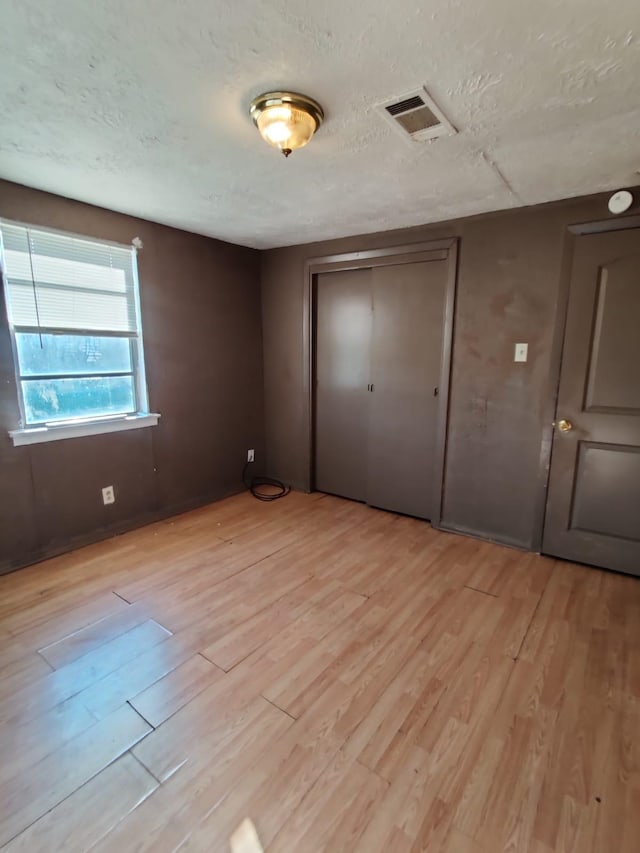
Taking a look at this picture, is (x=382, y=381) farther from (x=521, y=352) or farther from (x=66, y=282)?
(x=66, y=282)

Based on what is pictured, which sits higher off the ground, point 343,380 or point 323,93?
point 323,93

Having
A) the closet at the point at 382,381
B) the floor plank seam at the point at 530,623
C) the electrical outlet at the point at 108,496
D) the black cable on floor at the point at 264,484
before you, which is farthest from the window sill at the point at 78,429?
the floor plank seam at the point at 530,623

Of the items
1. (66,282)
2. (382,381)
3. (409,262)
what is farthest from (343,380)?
(66,282)

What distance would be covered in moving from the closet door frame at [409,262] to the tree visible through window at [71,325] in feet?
4.62

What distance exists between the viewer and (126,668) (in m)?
1.78

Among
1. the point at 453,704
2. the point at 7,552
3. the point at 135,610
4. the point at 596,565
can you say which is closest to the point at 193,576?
the point at 135,610

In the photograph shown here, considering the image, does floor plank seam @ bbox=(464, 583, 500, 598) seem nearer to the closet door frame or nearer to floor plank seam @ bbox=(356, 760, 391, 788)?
the closet door frame

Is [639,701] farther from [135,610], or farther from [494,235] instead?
[494,235]

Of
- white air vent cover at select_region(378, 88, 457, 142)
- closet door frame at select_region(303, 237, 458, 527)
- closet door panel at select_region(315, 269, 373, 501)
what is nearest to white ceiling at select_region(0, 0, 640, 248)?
white air vent cover at select_region(378, 88, 457, 142)

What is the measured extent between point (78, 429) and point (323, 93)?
238 cm

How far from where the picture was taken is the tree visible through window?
2.42 meters

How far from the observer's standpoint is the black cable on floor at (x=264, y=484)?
3833 mm

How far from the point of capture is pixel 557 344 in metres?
2.54

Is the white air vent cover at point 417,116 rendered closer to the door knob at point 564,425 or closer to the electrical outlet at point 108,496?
the door knob at point 564,425
